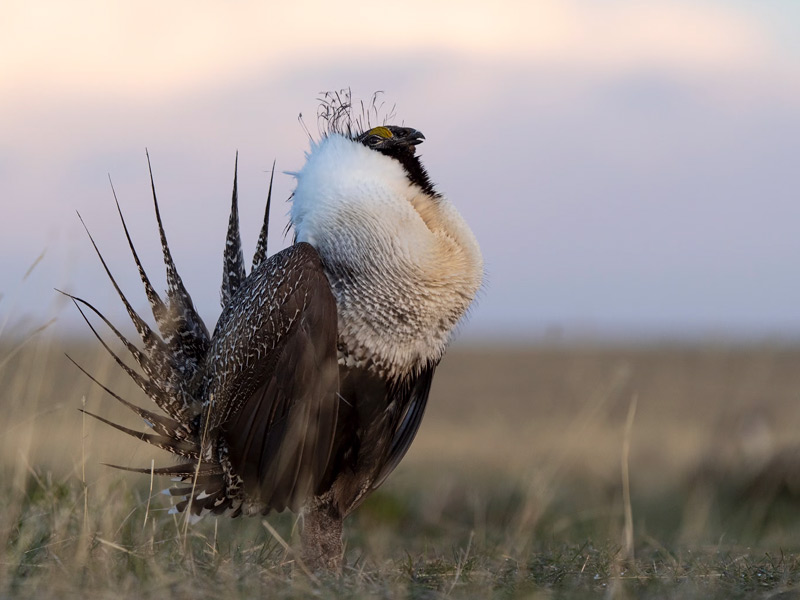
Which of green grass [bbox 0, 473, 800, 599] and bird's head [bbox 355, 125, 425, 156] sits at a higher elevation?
bird's head [bbox 355, 125, 425, 156]

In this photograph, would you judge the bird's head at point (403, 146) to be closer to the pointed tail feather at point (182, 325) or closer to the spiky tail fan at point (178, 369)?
the spiky tail fan at point (178, 369)

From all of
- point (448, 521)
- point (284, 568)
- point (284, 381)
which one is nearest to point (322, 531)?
point (284, 568)

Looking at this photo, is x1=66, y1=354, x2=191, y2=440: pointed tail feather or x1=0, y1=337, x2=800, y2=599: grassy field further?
x1=66, y1=354, x2=191, y2=440: pointed tail feather

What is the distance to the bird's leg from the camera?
11.2ft

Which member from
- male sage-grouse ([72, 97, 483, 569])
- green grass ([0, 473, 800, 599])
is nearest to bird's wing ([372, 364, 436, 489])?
male sage-grouse ([72, 97, 483, 569])

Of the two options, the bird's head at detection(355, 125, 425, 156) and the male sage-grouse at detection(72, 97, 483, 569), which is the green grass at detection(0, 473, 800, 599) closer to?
the male sage-grouse at detection(72, 97, 483, 569)

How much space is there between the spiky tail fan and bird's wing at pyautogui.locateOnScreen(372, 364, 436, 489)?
528 millimetres

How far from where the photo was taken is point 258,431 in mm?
3172

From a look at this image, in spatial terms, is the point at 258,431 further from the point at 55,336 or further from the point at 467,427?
the point at 467,427

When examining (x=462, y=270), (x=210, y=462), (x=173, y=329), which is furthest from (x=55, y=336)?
(x=462, y=270)

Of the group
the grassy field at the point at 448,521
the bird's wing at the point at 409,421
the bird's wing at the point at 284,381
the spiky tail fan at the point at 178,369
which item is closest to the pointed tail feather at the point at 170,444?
the spiky tail fan at the point at 178,369

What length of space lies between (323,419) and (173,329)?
3.15 ft

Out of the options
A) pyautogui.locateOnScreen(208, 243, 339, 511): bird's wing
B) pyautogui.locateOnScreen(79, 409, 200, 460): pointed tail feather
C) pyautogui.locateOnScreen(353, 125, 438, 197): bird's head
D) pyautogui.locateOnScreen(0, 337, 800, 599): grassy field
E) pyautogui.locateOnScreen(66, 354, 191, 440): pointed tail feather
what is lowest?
pyautogui.locateOnScreen(0, 337, 800, 599): grassy field

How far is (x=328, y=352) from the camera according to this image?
3098 millimetres
